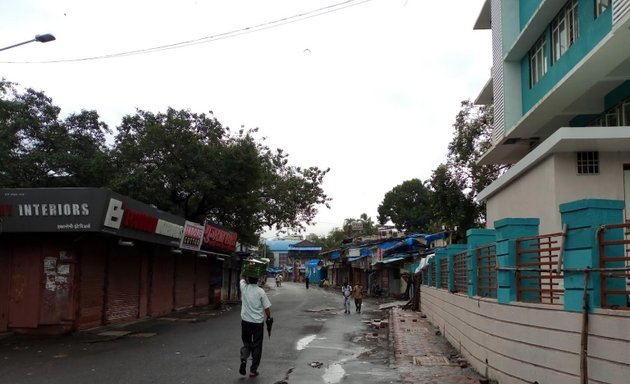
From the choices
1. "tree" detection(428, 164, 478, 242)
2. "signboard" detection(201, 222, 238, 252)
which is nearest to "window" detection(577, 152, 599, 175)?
"signboard" detection(201, 222, 238, 252)

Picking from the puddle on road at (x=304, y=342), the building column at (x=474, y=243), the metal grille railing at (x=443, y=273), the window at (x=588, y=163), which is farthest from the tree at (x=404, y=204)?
the building column at (x=474, y=243)

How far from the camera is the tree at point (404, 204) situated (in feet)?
248

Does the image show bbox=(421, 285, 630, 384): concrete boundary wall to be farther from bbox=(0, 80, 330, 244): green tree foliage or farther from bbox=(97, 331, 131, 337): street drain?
bbox=(0, 80, 330, 244): green tree foliage

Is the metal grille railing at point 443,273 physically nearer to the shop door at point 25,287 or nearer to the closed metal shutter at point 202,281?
the shop door at point 25,287

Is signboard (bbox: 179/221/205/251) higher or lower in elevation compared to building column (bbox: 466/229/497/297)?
higher

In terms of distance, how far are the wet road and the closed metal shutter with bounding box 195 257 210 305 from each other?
33.5 feet

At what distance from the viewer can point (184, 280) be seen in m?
25.7

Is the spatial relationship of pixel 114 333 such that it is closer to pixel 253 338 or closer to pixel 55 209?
pixel 55 209

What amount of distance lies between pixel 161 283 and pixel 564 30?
17.2 m

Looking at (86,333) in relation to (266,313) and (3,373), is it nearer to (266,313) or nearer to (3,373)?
(3,373)

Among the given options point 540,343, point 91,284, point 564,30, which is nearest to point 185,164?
point 91,284

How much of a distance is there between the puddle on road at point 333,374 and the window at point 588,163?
7316 mm

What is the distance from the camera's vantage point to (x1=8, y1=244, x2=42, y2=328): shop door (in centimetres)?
1489

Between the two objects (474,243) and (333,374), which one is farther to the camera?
(474,243)
